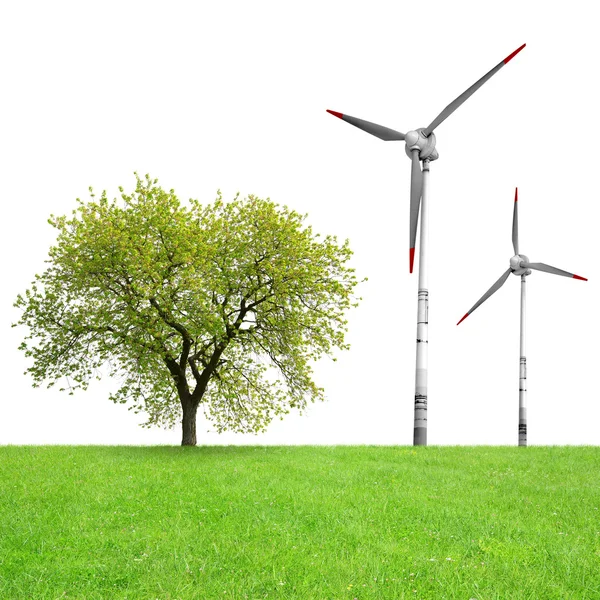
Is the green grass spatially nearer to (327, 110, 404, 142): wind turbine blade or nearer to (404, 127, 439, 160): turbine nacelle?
(404, 127, 439, 160): turbine nacelle

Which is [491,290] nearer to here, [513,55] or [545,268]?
[545,268]

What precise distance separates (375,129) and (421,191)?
420cm

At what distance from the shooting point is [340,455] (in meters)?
23.9

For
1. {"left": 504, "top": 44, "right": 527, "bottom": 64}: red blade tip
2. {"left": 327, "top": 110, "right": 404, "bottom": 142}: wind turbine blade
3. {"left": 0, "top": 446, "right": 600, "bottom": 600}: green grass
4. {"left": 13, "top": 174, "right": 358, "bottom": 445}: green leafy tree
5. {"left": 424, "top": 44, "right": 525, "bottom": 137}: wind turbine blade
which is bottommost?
{"left": 0, "top": 446, "right": 600, "bottom": 600}: green grass

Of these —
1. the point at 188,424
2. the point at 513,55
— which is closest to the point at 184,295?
the point at 188,424

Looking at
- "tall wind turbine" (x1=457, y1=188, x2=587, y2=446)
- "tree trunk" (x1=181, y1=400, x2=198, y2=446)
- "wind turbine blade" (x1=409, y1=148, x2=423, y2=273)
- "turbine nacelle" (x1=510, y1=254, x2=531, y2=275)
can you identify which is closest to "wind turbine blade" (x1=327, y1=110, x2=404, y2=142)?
"wind turbine blade" (x1=409, y1=148, x2=423, y2=273)

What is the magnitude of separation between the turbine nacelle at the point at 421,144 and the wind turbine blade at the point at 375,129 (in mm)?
706

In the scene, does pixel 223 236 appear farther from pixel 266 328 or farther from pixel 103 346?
pixel 103 346

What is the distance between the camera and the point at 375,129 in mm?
32188

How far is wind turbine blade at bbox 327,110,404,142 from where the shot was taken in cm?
3197

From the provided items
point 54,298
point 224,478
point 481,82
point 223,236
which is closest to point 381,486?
point 224,478

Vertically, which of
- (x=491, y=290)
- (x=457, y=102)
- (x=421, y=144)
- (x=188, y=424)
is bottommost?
(x=188, y=424)

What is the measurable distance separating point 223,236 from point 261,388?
8030mm

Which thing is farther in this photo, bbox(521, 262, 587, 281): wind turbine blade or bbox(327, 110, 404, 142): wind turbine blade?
bbox(521, 262, 587, 281): wind turbine blade
